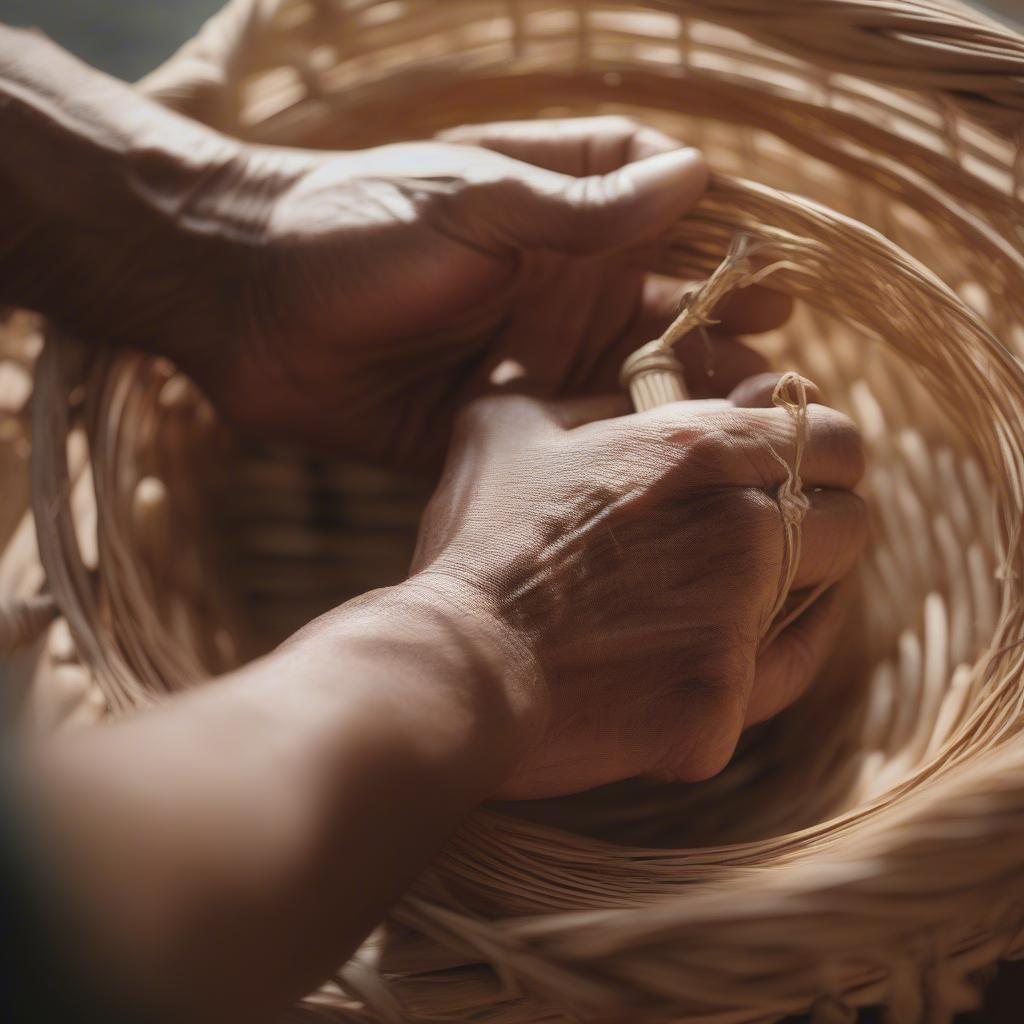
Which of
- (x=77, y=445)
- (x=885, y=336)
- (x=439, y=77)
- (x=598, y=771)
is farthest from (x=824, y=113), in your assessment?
(x=77, y=445)

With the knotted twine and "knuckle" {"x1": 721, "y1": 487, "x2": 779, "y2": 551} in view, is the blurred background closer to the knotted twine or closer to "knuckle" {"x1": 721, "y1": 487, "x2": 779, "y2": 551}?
the knotted twine

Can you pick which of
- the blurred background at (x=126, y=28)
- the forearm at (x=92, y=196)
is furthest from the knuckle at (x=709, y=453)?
the blurred background at (x=126, y=28)

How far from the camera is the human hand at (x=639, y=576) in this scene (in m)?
0.47

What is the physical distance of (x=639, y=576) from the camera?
0.48 metres

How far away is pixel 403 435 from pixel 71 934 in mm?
502

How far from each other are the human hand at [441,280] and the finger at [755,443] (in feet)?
0.35

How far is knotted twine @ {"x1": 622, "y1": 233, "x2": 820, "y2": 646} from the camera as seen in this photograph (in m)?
0.49

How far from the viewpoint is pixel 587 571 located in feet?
1.55

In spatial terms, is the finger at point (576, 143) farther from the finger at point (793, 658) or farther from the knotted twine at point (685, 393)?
the finger at point (793, 658)

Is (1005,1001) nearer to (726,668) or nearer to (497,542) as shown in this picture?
(726,668)

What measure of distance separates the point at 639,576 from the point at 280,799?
0.77ft

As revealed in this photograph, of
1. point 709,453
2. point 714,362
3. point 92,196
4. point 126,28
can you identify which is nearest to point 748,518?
point 709,453

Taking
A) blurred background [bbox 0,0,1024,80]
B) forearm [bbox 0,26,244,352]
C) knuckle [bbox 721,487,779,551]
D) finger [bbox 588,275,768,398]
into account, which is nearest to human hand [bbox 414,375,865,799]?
knuckle [bbox 721,487,779,551]

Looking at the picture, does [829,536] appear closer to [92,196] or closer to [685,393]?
[685,393]
